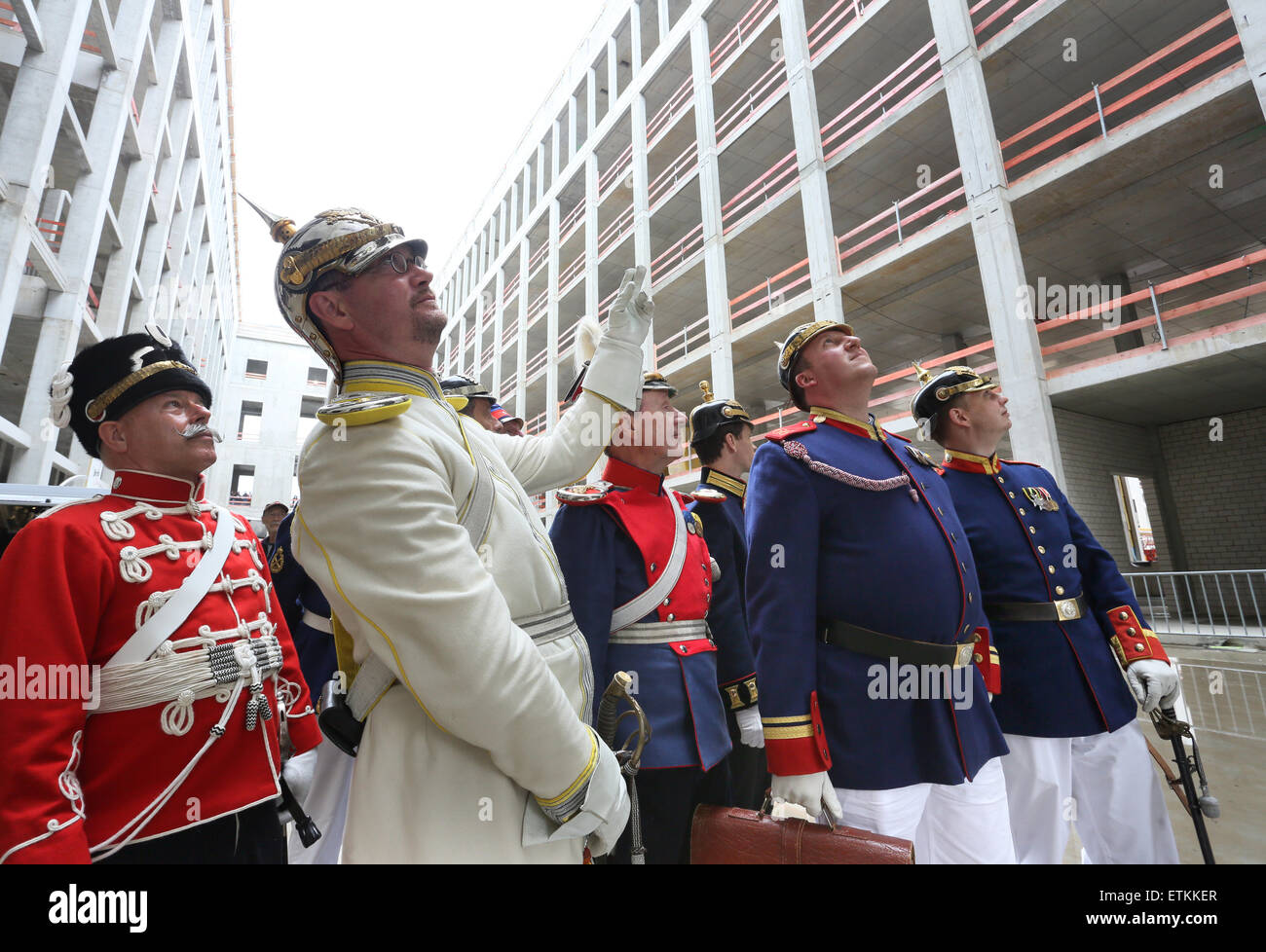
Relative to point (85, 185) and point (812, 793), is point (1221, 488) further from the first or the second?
point (85, 185)

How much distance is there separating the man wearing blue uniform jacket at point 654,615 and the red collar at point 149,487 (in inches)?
46.2

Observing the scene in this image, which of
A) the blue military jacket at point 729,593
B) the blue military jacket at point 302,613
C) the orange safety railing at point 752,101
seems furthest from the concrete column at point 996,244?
the blue military jacket at point 302,613

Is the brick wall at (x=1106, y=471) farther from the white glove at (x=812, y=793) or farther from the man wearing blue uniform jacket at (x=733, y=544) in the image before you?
the white glove at (x=812, y=793)

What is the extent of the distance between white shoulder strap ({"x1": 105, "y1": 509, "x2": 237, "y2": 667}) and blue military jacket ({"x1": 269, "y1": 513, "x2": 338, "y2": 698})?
112cm

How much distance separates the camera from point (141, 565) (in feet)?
4.90

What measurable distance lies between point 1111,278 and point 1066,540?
490 inches

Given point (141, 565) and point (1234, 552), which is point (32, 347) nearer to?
point (141, 565)

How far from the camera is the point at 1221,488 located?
1104cm

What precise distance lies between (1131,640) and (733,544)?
1.65m

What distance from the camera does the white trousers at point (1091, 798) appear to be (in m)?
2.16

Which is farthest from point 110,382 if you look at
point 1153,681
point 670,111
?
point 670,111

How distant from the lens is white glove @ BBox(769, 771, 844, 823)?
5.24 ft
